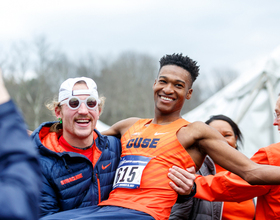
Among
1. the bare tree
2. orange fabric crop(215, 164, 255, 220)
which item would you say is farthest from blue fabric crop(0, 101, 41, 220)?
the bare tree

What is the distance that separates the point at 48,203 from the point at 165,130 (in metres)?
1.25

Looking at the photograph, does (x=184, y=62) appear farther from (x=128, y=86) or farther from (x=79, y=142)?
(x=128, y=86)

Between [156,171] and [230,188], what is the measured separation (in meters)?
0.66

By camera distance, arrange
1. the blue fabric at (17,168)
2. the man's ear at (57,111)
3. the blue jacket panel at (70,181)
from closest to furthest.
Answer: the blue fabric at (17,168) < the blue jacket panel at (70,181) < the man's ear at (57,111)

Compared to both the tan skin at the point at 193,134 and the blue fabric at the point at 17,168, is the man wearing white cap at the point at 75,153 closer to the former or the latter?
the tan skin at the point at 193,134

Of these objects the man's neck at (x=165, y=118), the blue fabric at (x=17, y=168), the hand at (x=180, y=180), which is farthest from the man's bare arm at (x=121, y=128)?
the blue fabric at (x=17, y=168)

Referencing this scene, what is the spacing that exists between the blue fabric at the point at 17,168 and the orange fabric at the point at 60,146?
6.30 feet

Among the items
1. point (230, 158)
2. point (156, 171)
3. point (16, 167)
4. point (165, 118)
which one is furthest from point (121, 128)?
point (16, 167)

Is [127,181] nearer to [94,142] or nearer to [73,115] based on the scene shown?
[94,142]

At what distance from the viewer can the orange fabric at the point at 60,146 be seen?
266 cm

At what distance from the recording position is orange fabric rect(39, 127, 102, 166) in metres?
2.66

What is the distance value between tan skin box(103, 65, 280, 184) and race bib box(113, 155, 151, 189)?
0.42m

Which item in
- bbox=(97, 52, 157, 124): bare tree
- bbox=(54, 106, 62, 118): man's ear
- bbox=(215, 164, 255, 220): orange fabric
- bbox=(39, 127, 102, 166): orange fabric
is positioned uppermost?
bbox=(97, 52, 157, 124): bare tree

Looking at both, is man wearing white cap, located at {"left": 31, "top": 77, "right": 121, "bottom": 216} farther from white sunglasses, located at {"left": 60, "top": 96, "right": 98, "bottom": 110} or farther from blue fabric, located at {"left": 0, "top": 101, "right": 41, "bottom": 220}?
blue fabric, located at {"left": 0, "top": 101, "right": 41, "bottom": 220}
